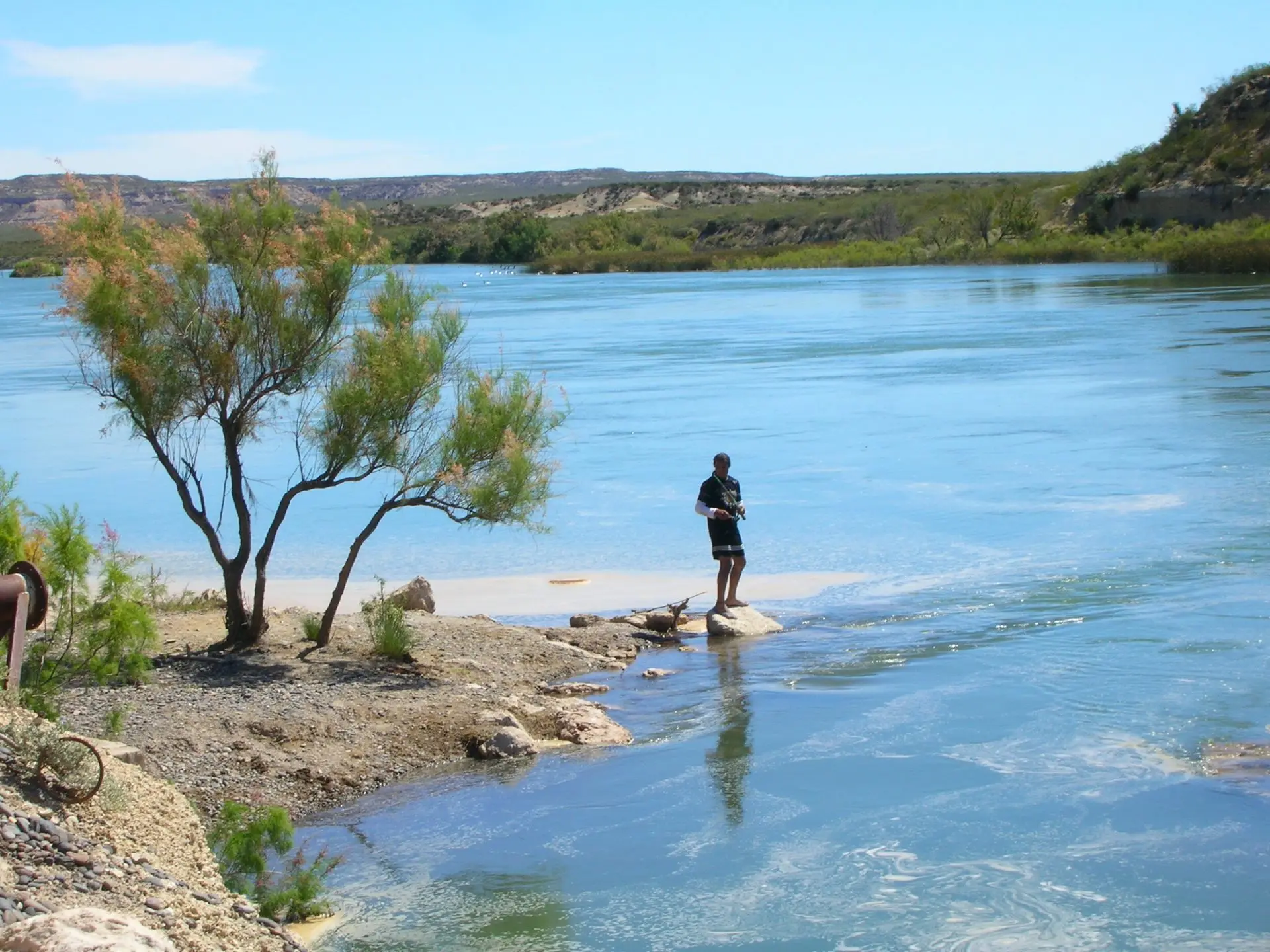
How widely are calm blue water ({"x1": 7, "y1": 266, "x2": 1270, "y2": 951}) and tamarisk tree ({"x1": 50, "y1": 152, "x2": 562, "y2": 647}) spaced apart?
234 centimetres

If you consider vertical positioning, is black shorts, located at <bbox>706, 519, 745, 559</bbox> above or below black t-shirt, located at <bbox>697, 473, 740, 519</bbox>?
below

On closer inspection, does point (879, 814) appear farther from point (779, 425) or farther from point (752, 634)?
point (779, 425)

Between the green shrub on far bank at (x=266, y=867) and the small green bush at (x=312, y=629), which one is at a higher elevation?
the small green bush at (x=312, y=629)

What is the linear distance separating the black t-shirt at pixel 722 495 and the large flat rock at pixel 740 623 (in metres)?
0.88

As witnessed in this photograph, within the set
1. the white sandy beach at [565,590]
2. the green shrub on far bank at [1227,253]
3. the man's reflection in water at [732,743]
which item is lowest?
the man's reflection in water at [732,743]

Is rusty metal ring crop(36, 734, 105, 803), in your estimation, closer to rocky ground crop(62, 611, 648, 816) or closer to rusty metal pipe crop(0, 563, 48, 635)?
rusty metal pipe crop(0, 563, 48, 635)

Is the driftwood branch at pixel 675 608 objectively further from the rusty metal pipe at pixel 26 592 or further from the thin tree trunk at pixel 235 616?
the rusty metal pipe at pixel 26 592

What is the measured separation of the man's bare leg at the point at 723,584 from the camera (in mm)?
13586

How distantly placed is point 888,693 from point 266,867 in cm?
526

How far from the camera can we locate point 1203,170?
76.7 m

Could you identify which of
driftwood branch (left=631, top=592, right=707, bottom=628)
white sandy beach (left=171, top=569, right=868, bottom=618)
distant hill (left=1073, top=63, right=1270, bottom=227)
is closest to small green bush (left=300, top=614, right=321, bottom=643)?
white sandy beach (left=171, top=569, right=868, bottom=618)

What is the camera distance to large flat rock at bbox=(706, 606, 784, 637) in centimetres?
1343

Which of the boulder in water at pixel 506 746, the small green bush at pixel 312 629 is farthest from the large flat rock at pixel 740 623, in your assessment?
the small green bush at pixel 312 629

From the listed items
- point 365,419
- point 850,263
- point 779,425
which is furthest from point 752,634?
point 850,263
